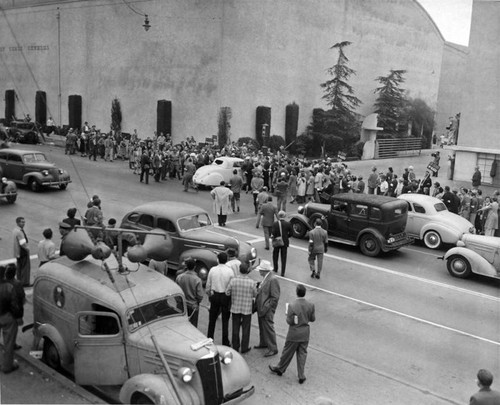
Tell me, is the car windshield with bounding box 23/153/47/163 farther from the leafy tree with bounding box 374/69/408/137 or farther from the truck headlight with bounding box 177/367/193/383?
the leafy tree with bounding box 374/69/408/137

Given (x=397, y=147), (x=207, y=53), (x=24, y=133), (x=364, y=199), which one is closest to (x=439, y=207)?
(x=364, y=199)

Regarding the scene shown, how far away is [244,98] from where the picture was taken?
34188 millimetres

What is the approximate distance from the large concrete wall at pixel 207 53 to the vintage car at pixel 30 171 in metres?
13.6

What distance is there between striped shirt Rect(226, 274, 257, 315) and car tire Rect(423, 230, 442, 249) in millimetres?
9849

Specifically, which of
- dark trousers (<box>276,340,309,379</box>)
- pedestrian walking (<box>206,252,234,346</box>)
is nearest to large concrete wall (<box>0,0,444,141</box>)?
pedestrian walking (<box>206,252,234,346</box>)

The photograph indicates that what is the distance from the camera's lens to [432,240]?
1698 cm

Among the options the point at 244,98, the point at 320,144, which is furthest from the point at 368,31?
the point at 244,98

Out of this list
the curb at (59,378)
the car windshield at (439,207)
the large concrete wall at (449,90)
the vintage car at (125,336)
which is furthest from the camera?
the large concrete wall at (449,90)

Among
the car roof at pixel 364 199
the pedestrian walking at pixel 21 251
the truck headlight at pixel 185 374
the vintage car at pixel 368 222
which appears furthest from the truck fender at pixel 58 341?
the car roof at pixel 364 199

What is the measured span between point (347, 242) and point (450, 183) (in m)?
14.9

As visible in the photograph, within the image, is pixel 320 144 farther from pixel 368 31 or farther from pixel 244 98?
pixel 368 31

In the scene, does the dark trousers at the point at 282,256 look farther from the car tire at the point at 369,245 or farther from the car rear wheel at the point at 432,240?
the car rear wheel at the point at 432,240

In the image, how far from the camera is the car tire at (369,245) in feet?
50.6

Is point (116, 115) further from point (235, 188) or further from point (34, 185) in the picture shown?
point (235, 188)
